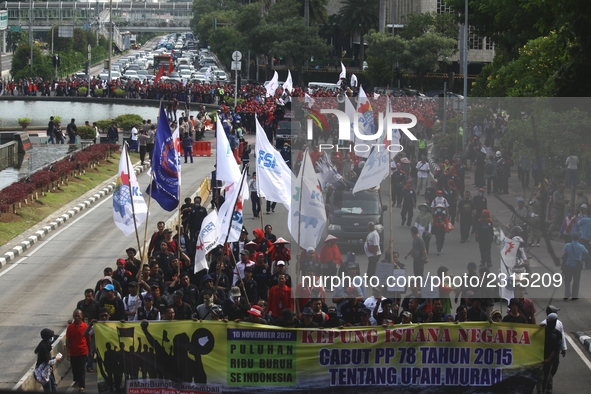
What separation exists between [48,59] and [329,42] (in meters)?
36.0

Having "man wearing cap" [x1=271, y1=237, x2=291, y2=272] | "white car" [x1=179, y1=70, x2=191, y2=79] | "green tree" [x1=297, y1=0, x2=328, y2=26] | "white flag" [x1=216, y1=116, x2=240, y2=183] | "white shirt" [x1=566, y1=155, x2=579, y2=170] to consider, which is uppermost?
"green tree" [x1=297, y1=0, x2=328, y2=26]

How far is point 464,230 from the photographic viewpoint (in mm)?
14500

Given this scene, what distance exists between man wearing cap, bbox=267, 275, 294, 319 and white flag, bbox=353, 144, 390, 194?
6.29 ft

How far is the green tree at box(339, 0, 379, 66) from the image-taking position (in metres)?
87.1

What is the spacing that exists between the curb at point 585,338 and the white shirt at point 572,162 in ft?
9.22

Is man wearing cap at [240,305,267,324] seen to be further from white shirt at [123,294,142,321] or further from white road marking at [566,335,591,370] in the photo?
white road marking at [566,335,591,370]

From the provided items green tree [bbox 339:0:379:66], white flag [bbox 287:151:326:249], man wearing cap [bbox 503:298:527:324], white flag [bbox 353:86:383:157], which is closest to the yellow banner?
man wearing cap [bbox 503:298:527:324]

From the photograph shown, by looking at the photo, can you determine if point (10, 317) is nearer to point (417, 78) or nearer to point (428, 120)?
point (428, 120)

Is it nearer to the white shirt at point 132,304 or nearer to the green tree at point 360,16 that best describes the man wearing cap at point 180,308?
the white shirt at point 132,304

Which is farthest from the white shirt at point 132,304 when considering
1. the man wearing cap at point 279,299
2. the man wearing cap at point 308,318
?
the man wearing cap at point 308,318

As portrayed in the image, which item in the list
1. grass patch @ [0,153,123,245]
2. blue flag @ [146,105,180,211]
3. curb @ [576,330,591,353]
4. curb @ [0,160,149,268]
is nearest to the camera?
curb @ [576,330,591,353]

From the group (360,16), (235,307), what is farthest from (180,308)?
(360,16)

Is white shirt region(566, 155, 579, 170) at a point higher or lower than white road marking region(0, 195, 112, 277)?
higher

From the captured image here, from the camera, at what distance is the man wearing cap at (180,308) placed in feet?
46.1
